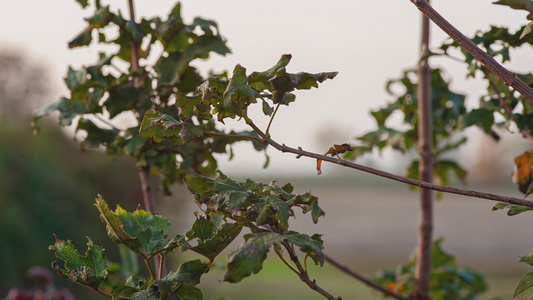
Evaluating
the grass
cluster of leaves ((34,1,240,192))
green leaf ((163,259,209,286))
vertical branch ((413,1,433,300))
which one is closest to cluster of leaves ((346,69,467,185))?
vertical branch ((413,1,433,300))

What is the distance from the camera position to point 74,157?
4562 millimetres

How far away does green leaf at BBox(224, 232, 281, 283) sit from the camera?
521mm

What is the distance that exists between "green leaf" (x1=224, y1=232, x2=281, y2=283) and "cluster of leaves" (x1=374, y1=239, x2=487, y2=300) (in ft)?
2.67

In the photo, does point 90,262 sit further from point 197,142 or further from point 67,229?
point 67,229

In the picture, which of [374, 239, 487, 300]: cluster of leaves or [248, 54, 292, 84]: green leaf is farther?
[374, 239, 487, 300]: cluster of leaves

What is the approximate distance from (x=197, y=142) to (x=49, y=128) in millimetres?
3754

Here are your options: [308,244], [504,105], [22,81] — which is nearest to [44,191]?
[22,81]

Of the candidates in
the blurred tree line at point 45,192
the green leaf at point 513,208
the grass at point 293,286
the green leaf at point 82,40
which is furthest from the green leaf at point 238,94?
the grass at point 293,286

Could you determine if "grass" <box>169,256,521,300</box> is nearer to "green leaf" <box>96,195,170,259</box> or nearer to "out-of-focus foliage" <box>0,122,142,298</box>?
"out-of-focus foliage" <box>0,122,142,298</box>

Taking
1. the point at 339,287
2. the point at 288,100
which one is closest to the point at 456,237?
the point at 339,287

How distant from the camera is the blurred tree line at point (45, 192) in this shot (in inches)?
142

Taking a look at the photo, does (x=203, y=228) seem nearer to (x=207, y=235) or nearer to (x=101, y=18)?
(x=207, y=235)

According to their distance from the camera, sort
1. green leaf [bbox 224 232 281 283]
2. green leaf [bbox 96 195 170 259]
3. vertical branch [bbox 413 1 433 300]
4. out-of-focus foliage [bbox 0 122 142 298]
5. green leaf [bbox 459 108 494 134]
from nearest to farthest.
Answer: green leaf [bbox 224 232 281 283] < green leaf [bbox 96 195 170 259] < green leaf [bbox 459 108 494 134] < vertical branch [bbox 413 1 433 300] < out-of-focus foliage [bbox 0 122 142 298]

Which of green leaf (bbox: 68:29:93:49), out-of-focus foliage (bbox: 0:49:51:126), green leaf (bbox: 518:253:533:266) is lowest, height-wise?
green leaf (bbox: 518:253:533:266)
